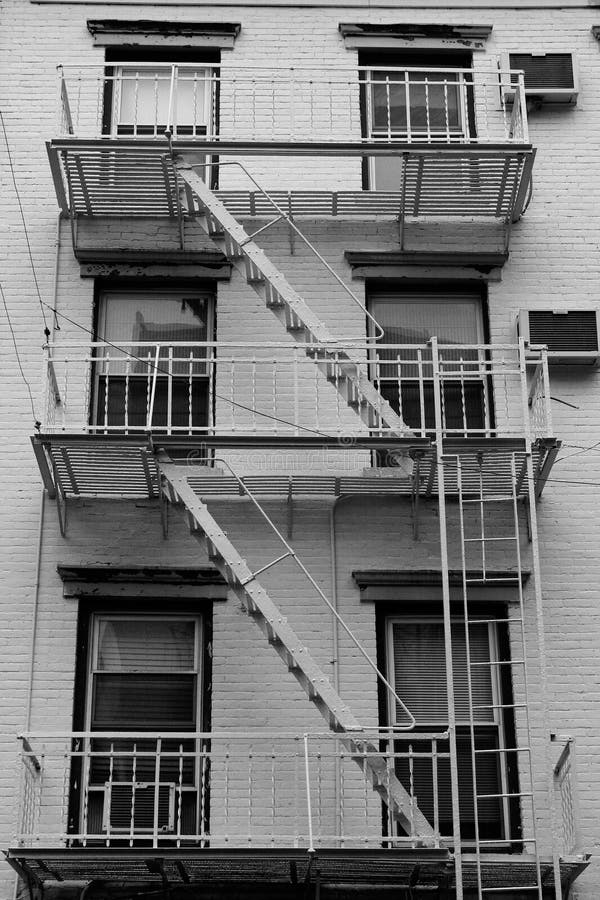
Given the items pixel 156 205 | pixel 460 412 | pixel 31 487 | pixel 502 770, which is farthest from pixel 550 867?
pixel 156 205

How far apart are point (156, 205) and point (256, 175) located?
1.14 m

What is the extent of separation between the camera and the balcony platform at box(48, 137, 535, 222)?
49.2ft

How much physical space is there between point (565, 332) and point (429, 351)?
4.48ft

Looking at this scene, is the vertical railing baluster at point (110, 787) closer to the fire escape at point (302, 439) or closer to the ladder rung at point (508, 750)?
the fire escape at point (302, 439)

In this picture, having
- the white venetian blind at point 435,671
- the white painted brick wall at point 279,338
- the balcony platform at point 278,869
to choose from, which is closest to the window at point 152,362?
the white painted brick wall at point 279,338

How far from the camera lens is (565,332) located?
15.2 m

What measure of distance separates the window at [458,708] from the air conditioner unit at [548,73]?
5951 mm

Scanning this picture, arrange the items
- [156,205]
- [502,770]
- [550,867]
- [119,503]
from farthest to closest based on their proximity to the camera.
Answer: [156,205]
[119,503]
[502,770]
[550,867]

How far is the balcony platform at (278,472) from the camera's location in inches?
537

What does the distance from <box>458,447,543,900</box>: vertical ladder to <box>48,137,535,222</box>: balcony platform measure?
3.13m

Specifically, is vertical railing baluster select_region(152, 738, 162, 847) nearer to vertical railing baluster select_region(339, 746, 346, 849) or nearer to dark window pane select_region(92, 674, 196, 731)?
dark window pane select_region(92, 674, 196, 731)

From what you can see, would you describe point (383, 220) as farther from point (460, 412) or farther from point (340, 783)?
point (340, 783)

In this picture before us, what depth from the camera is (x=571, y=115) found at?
1656 cm

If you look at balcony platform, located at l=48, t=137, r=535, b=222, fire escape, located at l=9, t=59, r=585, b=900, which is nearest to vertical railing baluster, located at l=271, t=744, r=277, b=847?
fire escape, located at l=9, t=59, r=585, b=900
